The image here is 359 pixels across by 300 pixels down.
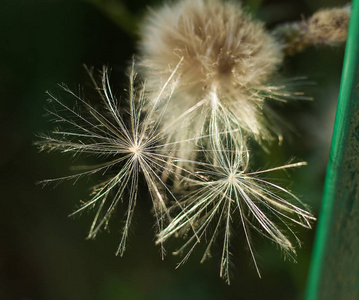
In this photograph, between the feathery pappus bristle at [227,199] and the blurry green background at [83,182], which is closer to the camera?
the feathery pappus bristle at [227,199]

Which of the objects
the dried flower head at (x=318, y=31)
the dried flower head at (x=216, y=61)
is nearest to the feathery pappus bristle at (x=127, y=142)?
the dried flower head at (x=216, y=61)

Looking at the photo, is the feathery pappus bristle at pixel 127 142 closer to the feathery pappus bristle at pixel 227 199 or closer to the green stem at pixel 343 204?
the feathery pappus bristle at pixel 227 199

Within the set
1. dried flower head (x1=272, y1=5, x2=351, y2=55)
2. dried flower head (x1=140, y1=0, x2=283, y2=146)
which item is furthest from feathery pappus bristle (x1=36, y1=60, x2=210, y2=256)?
dried flower head (x1=272, y1=5, x2=351, y2=55)

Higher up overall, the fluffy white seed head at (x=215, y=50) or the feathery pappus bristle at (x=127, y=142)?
the fluffy white seed head at (x=215, y=50)

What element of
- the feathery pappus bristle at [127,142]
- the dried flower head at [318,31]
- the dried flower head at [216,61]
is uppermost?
the dried flower head at [318,31]

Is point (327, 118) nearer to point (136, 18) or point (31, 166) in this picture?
point (136, 18)
